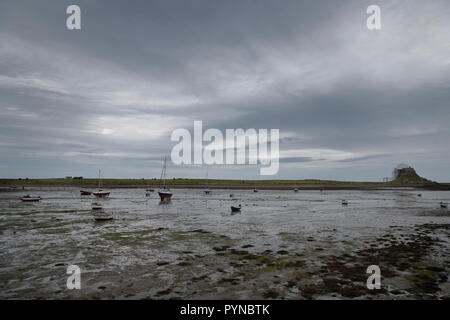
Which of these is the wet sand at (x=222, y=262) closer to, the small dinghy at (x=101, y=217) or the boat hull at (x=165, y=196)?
the small dinghy at (x=101, y=217)

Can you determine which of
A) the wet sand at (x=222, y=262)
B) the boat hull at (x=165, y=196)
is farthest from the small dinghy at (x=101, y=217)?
the boat hull at (x=165, y=196)

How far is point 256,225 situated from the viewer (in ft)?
93.8

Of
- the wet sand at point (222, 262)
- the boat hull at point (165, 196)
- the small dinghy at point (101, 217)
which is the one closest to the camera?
the wet sand at point (222, 262)

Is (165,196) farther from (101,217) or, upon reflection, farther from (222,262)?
(222,262)

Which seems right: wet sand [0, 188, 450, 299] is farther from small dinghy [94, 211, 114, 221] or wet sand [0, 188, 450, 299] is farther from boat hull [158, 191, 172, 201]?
boat hull [158, 191, 172, 201]

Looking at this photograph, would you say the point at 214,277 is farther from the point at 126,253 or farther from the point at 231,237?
the point at 231,237

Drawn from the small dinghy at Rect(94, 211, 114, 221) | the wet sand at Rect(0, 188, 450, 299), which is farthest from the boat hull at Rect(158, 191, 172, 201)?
the wet sand at Rect(0, 188, 450, 299)

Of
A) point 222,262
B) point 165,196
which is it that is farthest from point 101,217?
point 165,196

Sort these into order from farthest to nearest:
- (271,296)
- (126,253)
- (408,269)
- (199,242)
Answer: (199,242)
(126,253)
(408,269)
(271,296)

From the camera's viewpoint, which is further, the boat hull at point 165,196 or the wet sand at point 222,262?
the boat hull at point 165,196

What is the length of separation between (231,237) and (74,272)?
39.6 feet

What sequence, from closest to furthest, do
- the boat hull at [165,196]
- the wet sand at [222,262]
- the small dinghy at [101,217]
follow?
the wet sand at [222,262] < the small dinghy at [101,217] < the boat hull at [165,196]
